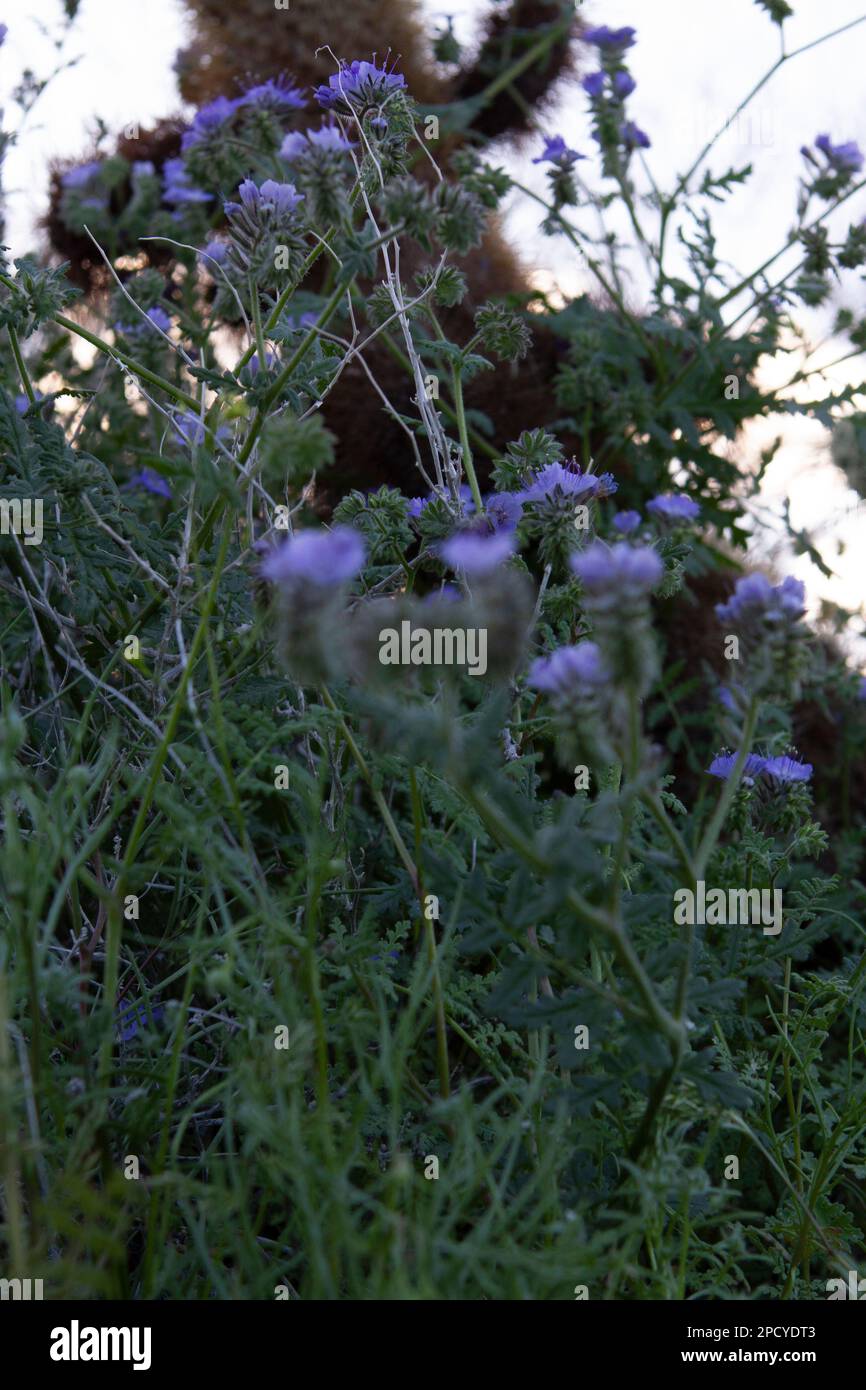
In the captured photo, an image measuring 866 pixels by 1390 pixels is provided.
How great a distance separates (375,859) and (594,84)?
117cm

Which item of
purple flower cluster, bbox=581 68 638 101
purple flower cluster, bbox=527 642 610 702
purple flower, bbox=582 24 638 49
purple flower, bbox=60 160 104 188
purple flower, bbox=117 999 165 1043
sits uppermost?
purple flower, bbox=60 160 104 188

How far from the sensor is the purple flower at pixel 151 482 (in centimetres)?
158

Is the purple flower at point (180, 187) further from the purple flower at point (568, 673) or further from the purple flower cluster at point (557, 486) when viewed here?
the purple flower at point (568, 673)

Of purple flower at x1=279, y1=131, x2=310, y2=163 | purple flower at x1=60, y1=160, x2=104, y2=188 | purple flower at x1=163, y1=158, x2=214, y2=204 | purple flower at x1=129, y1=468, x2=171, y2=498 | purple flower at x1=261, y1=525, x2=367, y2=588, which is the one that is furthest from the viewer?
purple flower at x1=60, y1=160, x2=104, y2=188

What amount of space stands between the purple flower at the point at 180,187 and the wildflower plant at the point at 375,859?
0.27 metres

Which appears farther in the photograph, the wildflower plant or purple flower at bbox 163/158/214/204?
purple flower at bbox 163/158/214/204

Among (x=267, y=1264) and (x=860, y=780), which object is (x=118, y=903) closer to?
(x=267, y=1264)

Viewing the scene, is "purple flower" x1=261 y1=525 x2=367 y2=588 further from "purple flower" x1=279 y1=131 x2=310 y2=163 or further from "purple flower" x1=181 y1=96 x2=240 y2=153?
"purple flower" x1=181 y1=96 x2=240 y2=153

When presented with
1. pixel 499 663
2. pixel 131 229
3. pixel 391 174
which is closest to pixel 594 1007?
pixel 499 663

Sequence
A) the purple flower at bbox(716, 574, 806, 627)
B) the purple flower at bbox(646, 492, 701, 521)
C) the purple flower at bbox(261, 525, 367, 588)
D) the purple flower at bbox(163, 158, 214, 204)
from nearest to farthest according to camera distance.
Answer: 1. the purple flower at bbox(261, 525, 367, 588)
2. the purple flower at bbox(716, 574, 806, 627)
3. the purple flower at bbox(646, 492, 701, 521)
4. the purple flower at bbox(163, 158, 214, 204)

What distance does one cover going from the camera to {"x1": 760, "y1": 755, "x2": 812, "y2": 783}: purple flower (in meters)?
1.20

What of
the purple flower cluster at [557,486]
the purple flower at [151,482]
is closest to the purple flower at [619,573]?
the purple flower cluster at [557,486]

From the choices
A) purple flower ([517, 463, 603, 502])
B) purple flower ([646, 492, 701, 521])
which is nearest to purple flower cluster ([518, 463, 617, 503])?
purple flower ([517, 463, 603, 502])

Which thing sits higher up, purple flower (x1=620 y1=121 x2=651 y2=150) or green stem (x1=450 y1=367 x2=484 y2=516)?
purple flower (x1=620 y1=121 x2=651 y2=150)
